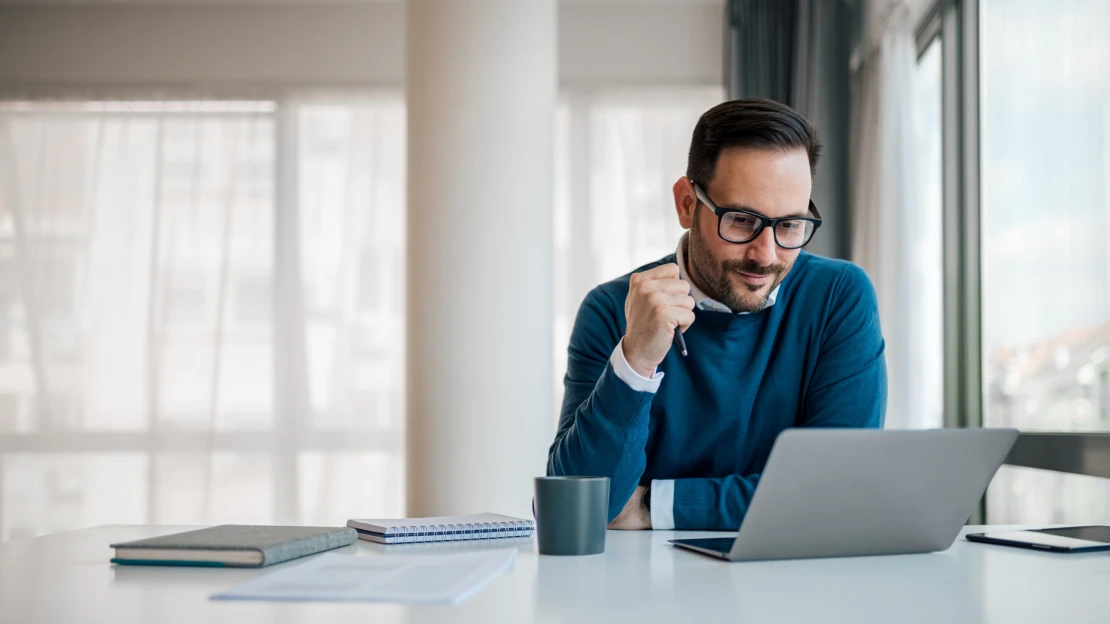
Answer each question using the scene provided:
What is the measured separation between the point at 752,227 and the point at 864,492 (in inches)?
27.0

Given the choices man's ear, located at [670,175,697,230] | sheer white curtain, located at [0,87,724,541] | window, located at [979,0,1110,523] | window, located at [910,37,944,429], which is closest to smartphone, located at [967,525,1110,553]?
man's ear, located at [670,175,697,230]

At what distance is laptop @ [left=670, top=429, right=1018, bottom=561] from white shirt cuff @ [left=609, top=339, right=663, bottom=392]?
401 mm

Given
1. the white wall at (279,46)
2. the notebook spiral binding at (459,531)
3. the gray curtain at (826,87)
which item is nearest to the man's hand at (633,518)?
the notebook spiral binding at (459,531)

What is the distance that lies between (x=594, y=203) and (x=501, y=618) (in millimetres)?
3917

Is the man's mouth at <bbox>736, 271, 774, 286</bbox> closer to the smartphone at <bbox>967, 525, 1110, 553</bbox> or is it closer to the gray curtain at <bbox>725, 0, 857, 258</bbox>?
the smartphone at <bbox>967, 525, 1110, 553</bbox>

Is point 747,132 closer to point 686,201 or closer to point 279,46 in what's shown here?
point 686,201

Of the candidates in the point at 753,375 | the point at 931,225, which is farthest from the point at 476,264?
the point at 931,225

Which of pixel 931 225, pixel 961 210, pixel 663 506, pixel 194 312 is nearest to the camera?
pixel 663 506

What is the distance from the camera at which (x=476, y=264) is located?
2.69 m

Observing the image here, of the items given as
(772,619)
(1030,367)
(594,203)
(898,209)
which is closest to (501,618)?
(772,619)

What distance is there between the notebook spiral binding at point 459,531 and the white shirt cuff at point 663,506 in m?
0.24

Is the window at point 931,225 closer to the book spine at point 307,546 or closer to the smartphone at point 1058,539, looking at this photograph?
the smartphone at point 1058,539

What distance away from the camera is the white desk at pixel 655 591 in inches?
29.4

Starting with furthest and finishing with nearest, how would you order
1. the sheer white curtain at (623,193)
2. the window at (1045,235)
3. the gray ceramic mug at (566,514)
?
the sheer white curtain at (623,193), the window at (1045,235), the gray ceramic mug at (566,514)
